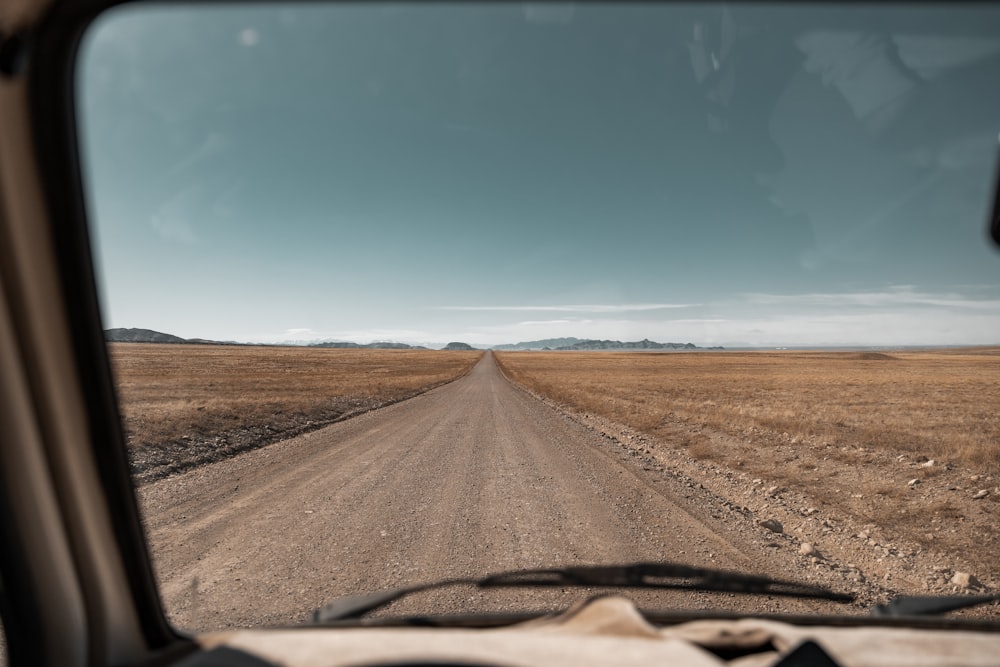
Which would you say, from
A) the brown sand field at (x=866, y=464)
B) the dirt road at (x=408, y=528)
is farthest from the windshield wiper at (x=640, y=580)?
the brown sand field at (x=866, y=464)

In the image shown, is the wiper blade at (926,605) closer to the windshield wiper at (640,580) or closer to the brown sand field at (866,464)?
the windshield wiper at (640,580)

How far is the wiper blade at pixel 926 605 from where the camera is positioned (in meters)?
1.87

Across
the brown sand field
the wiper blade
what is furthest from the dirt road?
the brown sand field

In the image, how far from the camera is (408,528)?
15.1 feet

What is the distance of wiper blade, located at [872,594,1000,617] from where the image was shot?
187 cm

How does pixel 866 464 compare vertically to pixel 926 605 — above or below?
below

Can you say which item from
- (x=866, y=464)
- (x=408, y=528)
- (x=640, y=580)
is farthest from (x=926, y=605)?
(x=866, y=464)

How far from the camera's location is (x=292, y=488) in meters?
5.93

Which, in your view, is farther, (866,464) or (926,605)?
(866,464)

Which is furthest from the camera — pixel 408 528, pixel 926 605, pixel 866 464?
pixel 866 464

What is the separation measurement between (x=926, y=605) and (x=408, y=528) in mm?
4053

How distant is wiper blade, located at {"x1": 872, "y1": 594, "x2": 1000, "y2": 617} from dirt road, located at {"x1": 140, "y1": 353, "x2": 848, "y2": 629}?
4.54ft

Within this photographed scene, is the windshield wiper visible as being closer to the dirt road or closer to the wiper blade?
the wiper blade

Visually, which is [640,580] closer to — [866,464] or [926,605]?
[926,605]
